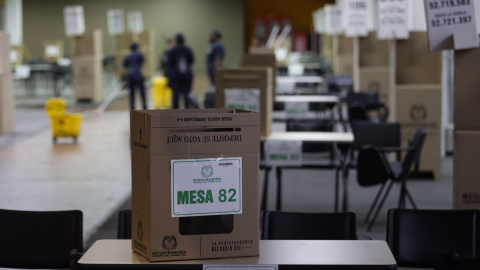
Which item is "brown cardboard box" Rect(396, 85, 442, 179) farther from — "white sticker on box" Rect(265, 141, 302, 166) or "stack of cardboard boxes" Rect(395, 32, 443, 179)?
"white sticker on box" Rect(265, 141, 302, 166)

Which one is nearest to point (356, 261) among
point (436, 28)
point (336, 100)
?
point (436, 28)

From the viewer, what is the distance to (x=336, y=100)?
1202cm

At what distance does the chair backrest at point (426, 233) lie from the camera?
433 cm

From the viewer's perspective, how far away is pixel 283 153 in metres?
7.64

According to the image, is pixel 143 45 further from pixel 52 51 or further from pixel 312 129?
pixel 312 129

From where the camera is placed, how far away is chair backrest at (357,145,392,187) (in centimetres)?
741

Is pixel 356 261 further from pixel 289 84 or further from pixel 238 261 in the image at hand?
pixel 289 84

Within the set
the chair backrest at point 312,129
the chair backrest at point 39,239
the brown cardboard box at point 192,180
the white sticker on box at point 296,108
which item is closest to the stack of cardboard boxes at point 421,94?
the white sticker on box at point 296,108

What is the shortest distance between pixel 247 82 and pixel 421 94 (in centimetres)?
305

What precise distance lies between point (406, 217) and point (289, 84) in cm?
1115

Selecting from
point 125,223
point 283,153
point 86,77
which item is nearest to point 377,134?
point 283,153

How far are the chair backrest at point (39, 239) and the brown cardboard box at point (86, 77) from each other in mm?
16437

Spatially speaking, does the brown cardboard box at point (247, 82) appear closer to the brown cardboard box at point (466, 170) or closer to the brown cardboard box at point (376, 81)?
the brown cardboard box at point (466, 170)

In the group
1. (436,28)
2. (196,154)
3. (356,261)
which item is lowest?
(356,261)
